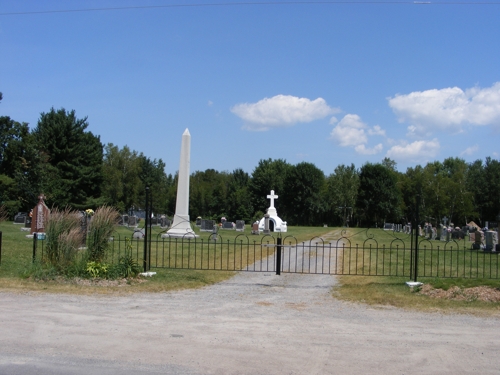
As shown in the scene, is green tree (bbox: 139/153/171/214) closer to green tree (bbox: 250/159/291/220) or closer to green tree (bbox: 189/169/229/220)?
green tree (bbox: 189/169/229/220)

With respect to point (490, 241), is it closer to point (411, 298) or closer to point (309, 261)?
point (309, 261)

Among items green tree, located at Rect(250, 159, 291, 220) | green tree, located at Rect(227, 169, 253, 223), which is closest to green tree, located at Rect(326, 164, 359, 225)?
green tree, located at Rect(250, 159, 291, 220)

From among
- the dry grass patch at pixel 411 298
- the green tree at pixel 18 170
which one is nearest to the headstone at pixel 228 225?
the green tree at pixel 18 170

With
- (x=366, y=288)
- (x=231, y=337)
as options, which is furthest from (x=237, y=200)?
(x=231, y=337)

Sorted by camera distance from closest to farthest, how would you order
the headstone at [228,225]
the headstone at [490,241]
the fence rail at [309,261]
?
the fence rail at [309,261] → the headstone at [490,241] → the headstone at [228,225]

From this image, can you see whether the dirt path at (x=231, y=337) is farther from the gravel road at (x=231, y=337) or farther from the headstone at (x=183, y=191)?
the headstone at (x=183, y=191)

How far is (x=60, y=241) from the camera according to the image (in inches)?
461

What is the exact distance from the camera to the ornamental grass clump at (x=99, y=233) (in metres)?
11.9

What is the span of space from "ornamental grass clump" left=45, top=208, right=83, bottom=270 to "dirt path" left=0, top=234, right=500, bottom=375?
6.50 ft

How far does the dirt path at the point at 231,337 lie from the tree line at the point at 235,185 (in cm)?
4120

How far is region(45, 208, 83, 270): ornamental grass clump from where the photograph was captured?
11703 millimetres

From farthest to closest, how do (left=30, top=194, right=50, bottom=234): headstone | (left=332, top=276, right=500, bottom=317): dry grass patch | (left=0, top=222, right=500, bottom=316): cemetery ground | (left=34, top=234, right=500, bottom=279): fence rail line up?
(left=30, top=194, right=50, bottom=234): headstone → (left=34, top=234, right=500, bottom=279): fence rail → (left=0, top=222, right=500, bottom=316): cemetery ground → (left=332, top=276, right=500, bottom=317): dry grass patch

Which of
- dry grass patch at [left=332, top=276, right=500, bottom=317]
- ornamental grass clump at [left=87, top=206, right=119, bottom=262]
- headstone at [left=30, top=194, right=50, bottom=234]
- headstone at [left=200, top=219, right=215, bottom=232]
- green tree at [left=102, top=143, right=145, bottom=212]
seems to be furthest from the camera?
green tree at [left=102, top=143, right=145, bottom=212]

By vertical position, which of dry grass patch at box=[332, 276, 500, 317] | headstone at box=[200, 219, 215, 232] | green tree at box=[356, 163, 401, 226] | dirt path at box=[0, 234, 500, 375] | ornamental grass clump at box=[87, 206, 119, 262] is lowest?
dirt path at box=[0, 234, 500, 375]
